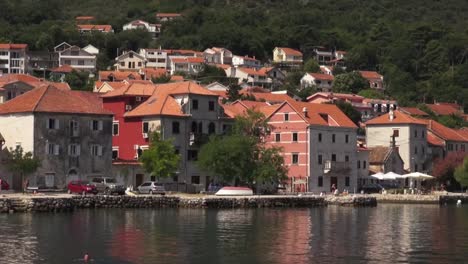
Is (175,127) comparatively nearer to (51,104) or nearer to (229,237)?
(51,104)

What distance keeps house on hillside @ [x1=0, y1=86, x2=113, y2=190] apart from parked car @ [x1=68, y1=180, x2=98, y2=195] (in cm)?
395

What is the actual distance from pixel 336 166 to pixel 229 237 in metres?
53.4

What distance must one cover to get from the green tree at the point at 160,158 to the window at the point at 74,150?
5.75 metres

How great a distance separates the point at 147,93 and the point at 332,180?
21.6m

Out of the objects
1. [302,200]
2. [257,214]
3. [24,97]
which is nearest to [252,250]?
[257,214]

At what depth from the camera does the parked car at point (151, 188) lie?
88.1 metres

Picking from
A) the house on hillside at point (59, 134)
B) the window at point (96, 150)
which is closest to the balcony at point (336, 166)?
the house on hillside at point (59, 134)

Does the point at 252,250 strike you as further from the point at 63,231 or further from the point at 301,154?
the point at 301,154


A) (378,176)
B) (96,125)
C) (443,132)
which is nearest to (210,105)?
(96,125)

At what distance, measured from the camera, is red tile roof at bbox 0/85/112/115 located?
294 feet

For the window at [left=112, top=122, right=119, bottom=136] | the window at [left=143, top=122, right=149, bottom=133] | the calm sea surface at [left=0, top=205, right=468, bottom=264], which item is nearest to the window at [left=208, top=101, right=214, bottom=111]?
the window at [left=143, top=122, right=149, bottom=133]

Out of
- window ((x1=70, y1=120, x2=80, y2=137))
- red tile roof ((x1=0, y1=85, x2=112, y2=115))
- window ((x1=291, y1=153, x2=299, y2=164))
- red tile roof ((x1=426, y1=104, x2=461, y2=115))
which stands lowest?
window ((x1=291, y1=153, x2=299, y2=164))

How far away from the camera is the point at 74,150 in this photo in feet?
299

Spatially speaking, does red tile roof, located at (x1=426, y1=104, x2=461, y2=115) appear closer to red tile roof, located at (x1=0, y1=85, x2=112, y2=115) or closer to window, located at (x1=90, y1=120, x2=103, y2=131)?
window, located at (x1=90, y1=120, x2=103, y2=131)
